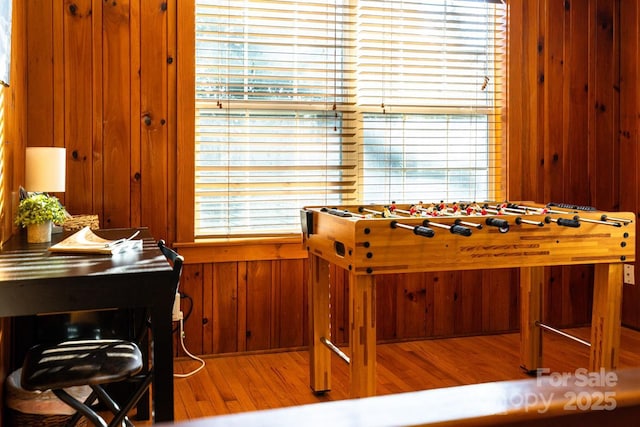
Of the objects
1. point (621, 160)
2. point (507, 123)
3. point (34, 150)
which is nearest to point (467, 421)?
point (34, 150)

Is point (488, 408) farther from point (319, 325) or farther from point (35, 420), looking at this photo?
point (319, 325)

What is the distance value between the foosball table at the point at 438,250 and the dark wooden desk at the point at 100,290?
0.83 meters

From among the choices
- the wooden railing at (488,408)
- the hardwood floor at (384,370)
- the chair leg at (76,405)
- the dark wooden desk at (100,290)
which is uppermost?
the wooden railing at (488,408)

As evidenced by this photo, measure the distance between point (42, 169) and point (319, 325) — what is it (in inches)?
58.8

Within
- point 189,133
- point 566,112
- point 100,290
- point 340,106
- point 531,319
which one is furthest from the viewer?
point 566,112

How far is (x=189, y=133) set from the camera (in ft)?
12.0

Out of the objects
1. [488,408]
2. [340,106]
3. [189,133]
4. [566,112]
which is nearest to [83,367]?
[488,408]

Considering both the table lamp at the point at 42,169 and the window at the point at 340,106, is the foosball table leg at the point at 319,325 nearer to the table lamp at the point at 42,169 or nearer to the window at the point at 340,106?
the window at the point at 340,106

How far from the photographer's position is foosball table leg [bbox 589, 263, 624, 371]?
9.74 ft

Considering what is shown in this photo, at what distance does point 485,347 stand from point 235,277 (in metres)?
1.63

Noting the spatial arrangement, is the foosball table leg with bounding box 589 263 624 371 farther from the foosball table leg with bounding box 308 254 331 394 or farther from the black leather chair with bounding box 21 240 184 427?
the black leather chair with bounding box 21 240 184 427

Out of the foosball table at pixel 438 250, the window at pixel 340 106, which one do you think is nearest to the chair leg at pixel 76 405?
the foosball table at pixel 438 250

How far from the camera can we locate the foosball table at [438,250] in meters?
2.61

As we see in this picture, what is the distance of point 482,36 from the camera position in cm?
424
